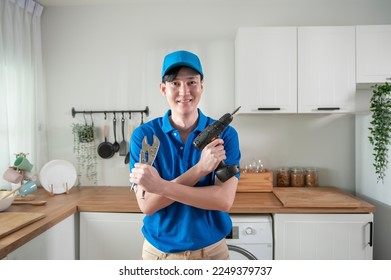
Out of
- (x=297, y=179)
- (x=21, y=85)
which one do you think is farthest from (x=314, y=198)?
(x=21, y=85)

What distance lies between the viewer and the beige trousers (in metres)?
0.96

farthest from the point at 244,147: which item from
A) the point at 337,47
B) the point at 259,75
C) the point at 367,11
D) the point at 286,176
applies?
the point at 367,11

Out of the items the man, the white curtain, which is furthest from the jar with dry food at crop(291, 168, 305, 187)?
the white curtain

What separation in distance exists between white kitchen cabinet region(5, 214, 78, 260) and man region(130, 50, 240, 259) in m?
0.72

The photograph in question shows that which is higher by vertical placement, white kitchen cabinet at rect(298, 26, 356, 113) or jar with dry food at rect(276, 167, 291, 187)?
white kitchen cabinet at rect(298, 26, 356, 113)

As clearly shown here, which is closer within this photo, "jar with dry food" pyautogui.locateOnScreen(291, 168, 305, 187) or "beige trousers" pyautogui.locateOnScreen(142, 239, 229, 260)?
"beige trousers" pyautogui.locateOnScreen(142, 239, 229, 260)

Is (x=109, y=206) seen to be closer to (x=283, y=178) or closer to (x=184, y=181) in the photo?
(x=184, y=181)

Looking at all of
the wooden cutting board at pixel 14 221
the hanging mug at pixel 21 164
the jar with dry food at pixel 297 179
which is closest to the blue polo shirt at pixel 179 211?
the wooden cutting board at pixel 14 221

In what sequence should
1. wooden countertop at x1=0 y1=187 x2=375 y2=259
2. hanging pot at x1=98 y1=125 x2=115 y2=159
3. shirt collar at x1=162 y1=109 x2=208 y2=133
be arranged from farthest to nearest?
hanging pot at x1=98 y1=125 x2=115 y2=159
wooden countertop at x1=0 y1=187 x2=375 y2=259
shirt collar at x1=162 y1=109 x2=208 y2=133

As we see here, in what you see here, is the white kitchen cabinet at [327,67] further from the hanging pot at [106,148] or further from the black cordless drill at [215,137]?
the hanging pot at [106,148]

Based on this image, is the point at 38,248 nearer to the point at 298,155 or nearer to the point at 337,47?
the point at 298,155

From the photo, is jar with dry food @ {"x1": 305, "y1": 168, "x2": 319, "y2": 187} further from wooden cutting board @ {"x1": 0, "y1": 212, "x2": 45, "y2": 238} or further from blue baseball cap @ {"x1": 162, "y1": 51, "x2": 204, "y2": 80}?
wooden cutting board @ {"x1": 0, "y1": 212, "x2": 45, "y2": 238}

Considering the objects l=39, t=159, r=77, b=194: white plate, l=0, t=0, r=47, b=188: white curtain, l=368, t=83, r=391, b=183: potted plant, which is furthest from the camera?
l=39, t=159, r=77, b=194: white plate
